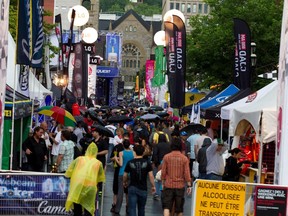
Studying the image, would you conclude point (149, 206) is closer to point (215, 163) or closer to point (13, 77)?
point (215, 163)

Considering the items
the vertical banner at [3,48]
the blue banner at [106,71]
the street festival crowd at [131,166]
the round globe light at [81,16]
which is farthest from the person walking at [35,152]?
the blue banner at [106,71]

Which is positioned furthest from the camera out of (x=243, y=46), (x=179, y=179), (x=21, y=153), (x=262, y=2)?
(x=262, y=2)

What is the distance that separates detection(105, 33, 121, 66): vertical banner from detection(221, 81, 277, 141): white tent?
8462cm

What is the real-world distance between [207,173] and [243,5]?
2762cm

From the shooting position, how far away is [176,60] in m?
36.0

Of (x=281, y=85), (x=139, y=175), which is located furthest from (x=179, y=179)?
(x=281, y=85)

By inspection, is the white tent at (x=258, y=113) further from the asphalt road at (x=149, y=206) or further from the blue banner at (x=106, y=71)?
the blue banner at (x=106, y=71)

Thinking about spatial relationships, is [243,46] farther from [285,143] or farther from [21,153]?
[285,143]

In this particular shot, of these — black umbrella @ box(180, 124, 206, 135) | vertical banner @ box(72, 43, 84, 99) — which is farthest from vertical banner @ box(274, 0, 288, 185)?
vertical banner @ box(72, 43, 84, 99)

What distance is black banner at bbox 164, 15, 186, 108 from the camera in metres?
35.8

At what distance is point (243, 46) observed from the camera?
31.3m

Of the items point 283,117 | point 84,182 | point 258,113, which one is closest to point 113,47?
point 258,113

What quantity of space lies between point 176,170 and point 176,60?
20683mm

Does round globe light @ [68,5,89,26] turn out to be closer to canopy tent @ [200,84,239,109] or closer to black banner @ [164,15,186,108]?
black banner @ [164,15,186,108]
